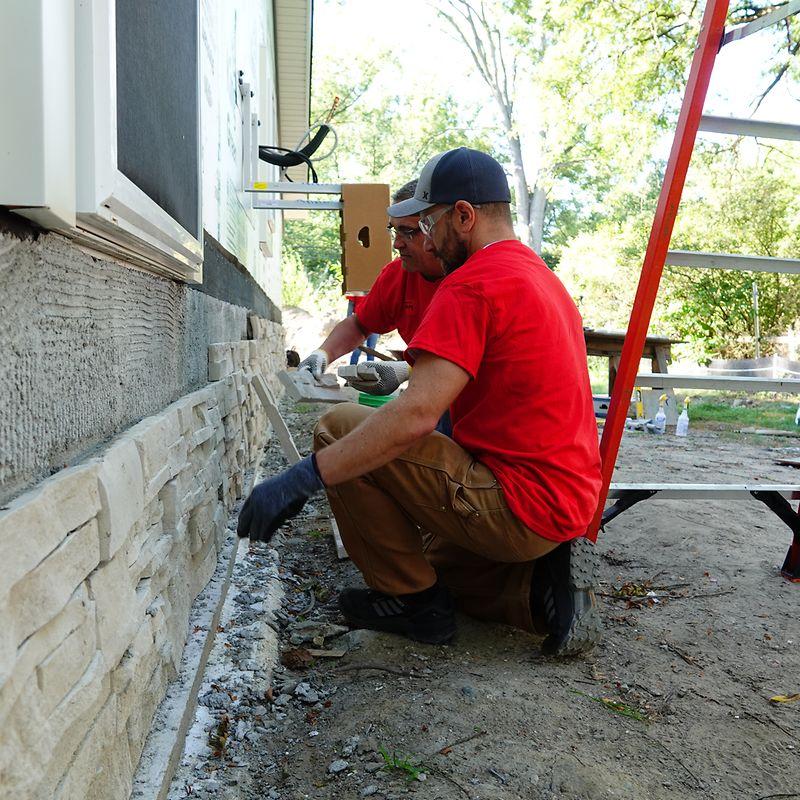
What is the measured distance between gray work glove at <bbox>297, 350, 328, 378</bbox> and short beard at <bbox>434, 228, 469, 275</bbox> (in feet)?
3.23

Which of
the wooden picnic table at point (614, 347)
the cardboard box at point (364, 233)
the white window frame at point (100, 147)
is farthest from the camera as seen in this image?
the wooden picnic table at point (614, 347)

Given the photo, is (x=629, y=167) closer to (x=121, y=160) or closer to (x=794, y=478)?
(x=794, y=478)

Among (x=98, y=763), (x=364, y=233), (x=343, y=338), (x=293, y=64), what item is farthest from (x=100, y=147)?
(x=293, y=64)

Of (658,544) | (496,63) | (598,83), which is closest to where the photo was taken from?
(658,544)

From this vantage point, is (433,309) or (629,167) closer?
(433,309)

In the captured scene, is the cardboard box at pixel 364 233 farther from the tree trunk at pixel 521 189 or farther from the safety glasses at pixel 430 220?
the tree trunk at pixel 521 189

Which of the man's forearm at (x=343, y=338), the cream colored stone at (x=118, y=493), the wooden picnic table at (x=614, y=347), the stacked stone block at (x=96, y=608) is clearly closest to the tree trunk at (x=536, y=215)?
the wooden picnic table at (x=614, y=347)

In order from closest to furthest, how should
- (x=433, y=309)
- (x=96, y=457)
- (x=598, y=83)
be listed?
(x=96, y=457) → (x=433, y=309) → (x=598, y=83)

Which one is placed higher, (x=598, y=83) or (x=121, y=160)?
(x=598, y=83)

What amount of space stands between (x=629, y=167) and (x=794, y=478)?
37.8 ft

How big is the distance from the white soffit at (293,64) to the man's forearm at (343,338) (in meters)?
6.73

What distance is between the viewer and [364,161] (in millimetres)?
33656

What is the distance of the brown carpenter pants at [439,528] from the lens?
248 centimetres

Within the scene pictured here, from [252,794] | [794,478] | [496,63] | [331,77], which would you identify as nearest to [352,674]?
[252,794]
